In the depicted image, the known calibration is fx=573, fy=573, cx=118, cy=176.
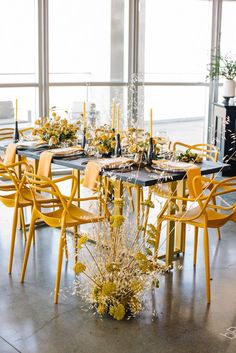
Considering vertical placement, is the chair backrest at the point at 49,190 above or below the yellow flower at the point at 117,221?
above

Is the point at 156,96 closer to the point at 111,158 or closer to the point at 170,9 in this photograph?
the point at 170,9

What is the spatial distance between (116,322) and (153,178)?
100cm

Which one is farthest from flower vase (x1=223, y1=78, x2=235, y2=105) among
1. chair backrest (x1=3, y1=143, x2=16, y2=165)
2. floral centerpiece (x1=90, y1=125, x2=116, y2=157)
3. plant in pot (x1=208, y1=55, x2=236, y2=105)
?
chair backrest (x1=3, y1=143, x2=16, y2=165)

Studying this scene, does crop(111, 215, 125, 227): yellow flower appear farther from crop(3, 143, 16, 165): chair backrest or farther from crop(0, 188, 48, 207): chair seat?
crop(3, 143, 16, 165): chair backrest

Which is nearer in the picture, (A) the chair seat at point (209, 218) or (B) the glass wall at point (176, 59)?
(A) the chair seat at point (209, 218)

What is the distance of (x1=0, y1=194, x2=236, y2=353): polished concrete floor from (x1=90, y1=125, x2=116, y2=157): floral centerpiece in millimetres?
944

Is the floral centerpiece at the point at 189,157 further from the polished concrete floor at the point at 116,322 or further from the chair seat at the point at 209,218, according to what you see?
the polished concrete floor at the point at 116,322

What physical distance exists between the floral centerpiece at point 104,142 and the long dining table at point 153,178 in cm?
12

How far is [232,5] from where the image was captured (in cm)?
875

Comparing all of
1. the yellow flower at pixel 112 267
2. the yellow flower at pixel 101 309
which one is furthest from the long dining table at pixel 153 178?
the yellow flower at pixel 101 309

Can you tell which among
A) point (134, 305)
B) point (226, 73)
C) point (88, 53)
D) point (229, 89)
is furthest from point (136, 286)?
point (226, 73)

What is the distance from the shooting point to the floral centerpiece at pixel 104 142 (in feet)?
15.1

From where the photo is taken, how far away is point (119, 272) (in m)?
3.42

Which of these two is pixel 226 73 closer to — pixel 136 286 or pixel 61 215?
pixel 61 215
